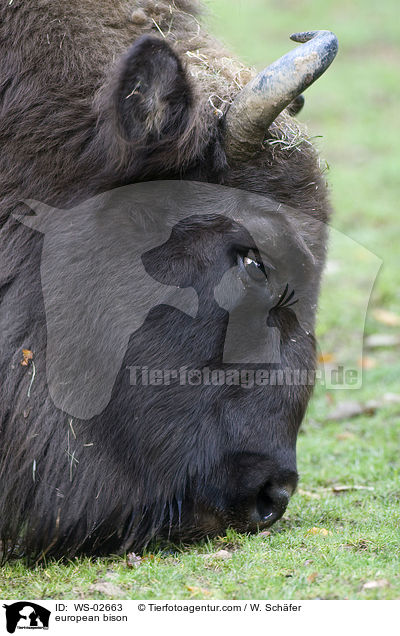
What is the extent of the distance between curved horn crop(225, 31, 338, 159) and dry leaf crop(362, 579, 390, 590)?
2.10 metres

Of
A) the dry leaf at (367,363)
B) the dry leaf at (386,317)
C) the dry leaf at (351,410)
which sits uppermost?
the dry leaf at (351,410)

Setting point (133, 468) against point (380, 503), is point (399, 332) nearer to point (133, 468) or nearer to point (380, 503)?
point (380, 503)

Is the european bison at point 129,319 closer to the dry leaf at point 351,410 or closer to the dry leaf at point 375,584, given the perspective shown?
the dry leaf at point 375,584

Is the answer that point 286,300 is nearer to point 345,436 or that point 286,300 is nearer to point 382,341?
point 345,436

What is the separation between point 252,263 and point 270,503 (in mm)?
1235

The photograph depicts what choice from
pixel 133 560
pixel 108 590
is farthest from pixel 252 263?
pixel 108 590

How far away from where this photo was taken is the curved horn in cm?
411

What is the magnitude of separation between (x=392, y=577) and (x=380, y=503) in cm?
154

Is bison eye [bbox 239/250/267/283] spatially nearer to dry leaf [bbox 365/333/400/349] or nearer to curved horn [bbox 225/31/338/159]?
curved horn [bbox 225/31/338/159]

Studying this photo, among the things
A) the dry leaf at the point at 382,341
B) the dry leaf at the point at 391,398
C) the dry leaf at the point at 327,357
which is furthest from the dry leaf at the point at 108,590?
the dry leaf at the point at 382,341

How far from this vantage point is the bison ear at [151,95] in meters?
3.97

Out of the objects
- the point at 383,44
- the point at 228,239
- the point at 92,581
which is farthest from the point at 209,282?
the point at 383,44

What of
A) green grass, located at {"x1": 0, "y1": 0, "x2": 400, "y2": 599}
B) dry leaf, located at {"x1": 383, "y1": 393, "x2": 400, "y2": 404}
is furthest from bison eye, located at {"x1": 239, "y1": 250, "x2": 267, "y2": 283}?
dry leaf, located at {"x1": 383, "y1": 393, "x2": 400, "y2": 404}
